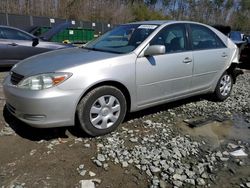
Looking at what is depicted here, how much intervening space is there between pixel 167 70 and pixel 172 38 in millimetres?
580

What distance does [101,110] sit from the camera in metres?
3.47

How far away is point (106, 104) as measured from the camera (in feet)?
11.4

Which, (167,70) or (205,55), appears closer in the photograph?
(167,70)

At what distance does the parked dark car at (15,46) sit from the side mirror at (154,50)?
4960 mm

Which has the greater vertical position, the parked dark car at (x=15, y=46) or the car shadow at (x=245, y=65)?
the parked dark car at (x=15, y=46)

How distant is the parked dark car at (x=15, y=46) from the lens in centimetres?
746

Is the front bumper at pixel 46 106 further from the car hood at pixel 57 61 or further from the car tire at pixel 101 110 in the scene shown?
the car hood at pixel 57 61

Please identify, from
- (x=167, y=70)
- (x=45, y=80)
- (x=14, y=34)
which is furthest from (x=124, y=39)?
(x=14, y=34)

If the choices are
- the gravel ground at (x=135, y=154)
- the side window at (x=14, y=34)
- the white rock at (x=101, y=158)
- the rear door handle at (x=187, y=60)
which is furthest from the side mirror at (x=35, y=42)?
the white rock at (x=101, y=158)

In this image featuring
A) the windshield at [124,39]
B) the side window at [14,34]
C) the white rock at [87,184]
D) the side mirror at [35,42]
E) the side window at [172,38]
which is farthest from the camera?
the side mirror at [35,42]

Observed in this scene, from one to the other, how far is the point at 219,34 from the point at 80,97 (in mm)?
3084

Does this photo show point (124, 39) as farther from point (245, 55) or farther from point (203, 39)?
point (245, 55)

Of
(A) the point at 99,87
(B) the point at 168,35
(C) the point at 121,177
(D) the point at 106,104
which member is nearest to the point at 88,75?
(A) the point at 99,87

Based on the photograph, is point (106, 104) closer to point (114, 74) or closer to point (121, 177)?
point (114, 74)
